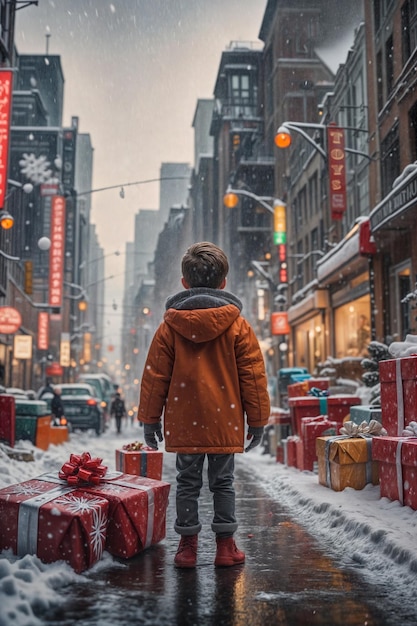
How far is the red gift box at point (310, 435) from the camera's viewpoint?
890cm

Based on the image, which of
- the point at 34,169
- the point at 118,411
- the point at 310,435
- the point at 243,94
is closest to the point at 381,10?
the point at 310,435

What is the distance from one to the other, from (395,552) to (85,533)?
186cm

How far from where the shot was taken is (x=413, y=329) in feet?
52.0

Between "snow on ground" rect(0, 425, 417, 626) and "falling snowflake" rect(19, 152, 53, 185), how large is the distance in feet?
146

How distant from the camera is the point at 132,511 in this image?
4496 mm

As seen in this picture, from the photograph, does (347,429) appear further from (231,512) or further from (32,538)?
(32,538)

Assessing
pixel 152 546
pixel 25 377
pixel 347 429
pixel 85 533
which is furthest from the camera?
pixel 25 377

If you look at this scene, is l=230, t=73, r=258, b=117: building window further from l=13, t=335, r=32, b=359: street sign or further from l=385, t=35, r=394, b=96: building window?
l=385, t=35, r=394, b=96: building window

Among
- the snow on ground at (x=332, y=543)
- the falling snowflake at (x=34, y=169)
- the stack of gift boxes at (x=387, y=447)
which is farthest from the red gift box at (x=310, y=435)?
the falling snowflake at (x=34, y=169)

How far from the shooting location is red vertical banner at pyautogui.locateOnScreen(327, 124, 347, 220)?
2075 cm

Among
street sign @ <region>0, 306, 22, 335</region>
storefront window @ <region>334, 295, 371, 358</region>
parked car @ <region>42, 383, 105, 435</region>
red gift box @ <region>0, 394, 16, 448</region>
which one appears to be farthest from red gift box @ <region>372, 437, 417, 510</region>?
street sign @ <region>0, 306, 22, 335</region>

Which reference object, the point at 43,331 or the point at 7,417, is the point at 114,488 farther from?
the point at 43,331

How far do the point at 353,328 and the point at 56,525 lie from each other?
22841mm

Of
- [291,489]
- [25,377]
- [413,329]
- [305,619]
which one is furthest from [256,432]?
[25,377]
